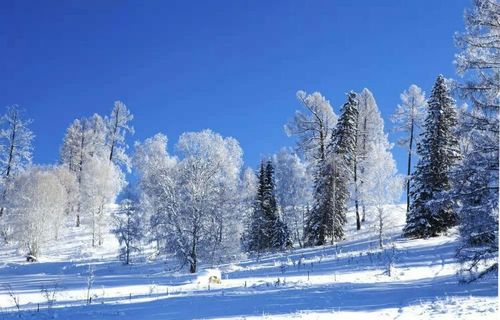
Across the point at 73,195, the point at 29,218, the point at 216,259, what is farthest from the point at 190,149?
the point at 73,195

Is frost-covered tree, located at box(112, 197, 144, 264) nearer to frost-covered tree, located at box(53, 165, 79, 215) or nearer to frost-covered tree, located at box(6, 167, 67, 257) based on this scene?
frost-covered tree, located at box(6, 167, 67, 257)

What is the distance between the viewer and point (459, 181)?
12719mm

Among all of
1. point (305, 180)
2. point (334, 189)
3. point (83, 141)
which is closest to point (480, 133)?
point (334, 189)

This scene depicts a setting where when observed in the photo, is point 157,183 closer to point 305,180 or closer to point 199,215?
point 199,215

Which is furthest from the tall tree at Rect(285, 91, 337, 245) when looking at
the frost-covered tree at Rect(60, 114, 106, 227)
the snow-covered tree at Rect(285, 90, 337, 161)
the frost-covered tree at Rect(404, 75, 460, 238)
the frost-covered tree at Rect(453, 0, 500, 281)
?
the frost-covered tree at Rect(60, 114, 106, 227)

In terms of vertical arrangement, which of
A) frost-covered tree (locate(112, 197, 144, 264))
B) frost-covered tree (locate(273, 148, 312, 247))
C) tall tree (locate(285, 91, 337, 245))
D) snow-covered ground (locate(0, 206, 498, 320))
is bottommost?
snow-covered ground (locate(0, 206, 498, 320))

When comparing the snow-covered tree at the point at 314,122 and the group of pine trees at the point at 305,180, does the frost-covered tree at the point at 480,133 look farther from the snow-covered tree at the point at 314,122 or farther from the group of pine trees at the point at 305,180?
the snow-covered tree at the point at 314,122

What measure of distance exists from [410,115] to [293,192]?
49.9 ft

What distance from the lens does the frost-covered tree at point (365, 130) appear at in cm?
3941

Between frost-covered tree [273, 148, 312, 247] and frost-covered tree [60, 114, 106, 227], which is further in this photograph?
frost-covered tree [60, 114, 106, 227]

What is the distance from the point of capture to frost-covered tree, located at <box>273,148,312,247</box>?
158ft

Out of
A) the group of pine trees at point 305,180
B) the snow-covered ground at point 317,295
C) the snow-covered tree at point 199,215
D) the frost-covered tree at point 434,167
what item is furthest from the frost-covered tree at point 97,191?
the frost-covered tree at point 434,167

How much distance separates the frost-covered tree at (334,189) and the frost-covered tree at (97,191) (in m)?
22.8

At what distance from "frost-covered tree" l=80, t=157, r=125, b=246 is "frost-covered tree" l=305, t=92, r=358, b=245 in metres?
22.8
